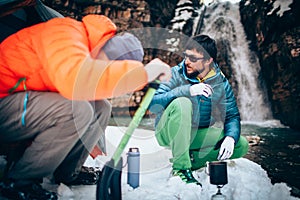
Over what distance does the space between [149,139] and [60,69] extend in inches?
95.0

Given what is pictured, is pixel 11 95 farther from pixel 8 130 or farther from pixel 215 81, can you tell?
pixel 215 81

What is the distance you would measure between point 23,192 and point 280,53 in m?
7.41

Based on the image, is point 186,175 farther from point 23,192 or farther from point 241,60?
point 241,60

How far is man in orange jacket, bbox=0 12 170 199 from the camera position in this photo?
1086mm

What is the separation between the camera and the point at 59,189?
54.9 inches

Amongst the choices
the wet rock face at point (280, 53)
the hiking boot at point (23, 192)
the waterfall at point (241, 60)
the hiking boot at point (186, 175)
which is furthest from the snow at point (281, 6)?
the hiking boot at point (23, 192)

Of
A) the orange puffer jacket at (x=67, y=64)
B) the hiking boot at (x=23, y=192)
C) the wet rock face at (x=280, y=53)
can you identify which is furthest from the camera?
the wet rock face at (x=280, y=53)

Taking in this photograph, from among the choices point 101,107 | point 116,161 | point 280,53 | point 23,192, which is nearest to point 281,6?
point 280,53

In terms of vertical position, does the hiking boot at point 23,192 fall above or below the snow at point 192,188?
above

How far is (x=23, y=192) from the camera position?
3.83 feet

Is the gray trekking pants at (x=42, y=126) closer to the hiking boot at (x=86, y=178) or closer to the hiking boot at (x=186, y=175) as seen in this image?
the hiking boot at (x=86, y=178)

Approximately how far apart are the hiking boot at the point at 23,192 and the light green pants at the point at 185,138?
83 centimetres

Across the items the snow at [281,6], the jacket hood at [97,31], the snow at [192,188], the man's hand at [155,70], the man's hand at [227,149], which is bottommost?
the snow at [192,188]

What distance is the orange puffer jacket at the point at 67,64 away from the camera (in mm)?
1026
